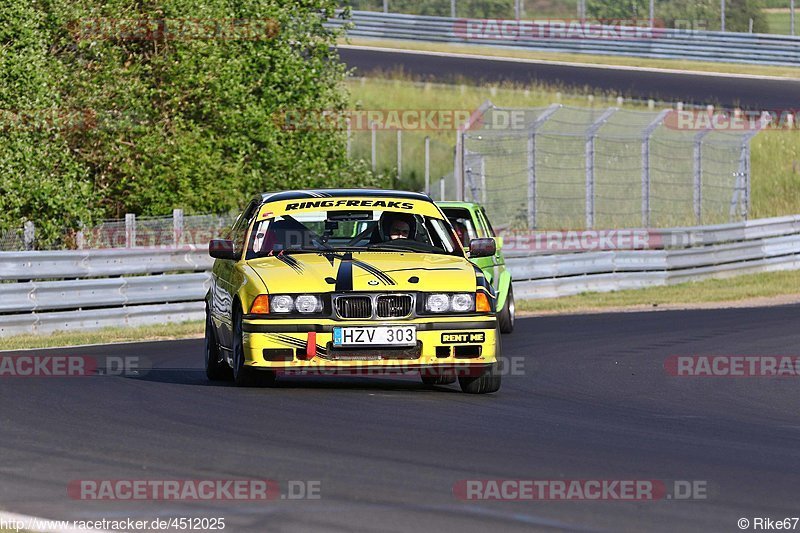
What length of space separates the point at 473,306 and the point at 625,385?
251 cm

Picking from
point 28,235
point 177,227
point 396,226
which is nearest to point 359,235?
point 396,226

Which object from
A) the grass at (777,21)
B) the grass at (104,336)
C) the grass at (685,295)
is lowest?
the grass at (685,295)

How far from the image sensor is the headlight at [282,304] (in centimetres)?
1110

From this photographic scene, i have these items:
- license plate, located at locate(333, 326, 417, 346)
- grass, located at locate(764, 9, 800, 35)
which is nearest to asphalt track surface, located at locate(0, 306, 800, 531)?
license plate, located at locate(333, 326, 417, 346)

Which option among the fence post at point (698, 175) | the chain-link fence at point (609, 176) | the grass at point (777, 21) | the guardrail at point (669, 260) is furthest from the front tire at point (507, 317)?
the grass at point (777, 21)

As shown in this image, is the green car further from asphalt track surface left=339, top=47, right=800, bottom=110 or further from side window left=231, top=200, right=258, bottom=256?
asphalt track surface left=339, top=47, right=800, bottom=110

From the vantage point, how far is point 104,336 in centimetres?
1867

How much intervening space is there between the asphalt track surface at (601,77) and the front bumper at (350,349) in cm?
3314

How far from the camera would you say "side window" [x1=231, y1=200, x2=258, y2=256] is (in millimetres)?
12578

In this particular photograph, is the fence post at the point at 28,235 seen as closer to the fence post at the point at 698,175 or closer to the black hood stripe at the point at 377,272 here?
the black hood stripe at the point at 377,272

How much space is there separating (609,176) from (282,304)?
94.7 ft

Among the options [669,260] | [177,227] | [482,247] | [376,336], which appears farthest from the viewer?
[669,260]

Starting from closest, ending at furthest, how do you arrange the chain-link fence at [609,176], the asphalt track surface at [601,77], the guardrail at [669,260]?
1. the guardrail at [669,260]
2. the chain-link fence at [609,176]
3. the asphalt track surface at [601,77]

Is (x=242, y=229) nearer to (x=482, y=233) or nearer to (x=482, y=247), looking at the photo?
(x=482, y=247)
